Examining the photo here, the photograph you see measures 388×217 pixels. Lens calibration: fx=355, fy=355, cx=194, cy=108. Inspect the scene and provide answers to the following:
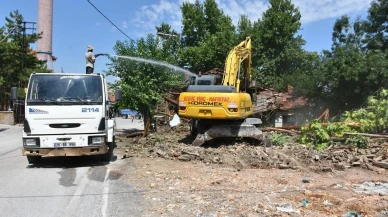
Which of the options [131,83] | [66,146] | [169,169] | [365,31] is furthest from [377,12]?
[66,146]

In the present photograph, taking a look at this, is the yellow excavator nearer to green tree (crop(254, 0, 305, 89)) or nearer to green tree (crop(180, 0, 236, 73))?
green tree (crop(254, 0, 305, 89))

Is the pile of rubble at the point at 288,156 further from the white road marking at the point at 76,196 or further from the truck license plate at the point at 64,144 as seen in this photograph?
the white road marking at the point at 76,196

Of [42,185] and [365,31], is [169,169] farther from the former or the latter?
[365,31]

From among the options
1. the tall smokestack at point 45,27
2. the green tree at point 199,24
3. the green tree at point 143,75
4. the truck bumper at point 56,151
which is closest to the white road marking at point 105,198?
the truck bumper at point 56,151

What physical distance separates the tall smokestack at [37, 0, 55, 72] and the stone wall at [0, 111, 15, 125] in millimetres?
13495

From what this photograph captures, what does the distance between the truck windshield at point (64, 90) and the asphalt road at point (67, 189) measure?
173 cm

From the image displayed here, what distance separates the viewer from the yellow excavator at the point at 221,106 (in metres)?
11.1

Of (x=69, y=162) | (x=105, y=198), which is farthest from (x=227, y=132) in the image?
(x=105, y=198)

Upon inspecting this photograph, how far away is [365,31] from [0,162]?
78.3 ft

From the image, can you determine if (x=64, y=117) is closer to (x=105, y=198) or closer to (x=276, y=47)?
(x=105, y=198)

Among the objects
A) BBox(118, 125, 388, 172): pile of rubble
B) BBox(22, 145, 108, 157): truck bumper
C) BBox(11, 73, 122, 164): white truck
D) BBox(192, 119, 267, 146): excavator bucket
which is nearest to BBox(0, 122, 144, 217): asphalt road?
BBox(22, 145, 108, 157): truck bumper

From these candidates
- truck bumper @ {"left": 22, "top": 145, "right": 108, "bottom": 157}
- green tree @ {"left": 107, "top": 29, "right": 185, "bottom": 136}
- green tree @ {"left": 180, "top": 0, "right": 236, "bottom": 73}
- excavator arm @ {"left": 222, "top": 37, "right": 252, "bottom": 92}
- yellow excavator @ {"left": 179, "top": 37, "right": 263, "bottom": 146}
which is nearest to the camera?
truck bumper @ {"left": 22, "top": 145, "right": 108, "bottom": 157}

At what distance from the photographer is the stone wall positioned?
93.2 feet

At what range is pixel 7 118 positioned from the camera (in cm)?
2850
